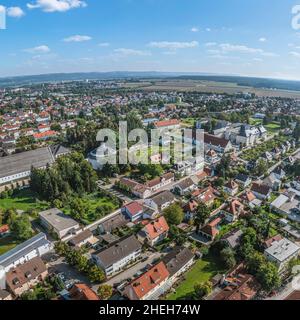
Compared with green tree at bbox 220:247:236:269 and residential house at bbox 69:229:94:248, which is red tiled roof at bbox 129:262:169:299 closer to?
green tree at bbox 220:247:236:269

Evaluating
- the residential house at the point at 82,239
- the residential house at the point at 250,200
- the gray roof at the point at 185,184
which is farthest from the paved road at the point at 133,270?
the residential house at the point at 250,200

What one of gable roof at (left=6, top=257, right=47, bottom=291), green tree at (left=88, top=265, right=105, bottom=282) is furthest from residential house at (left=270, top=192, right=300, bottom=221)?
gable roof at (left=6, top=257, right=47, bottom=291)

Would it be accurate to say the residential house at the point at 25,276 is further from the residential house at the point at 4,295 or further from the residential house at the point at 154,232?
the residential house at the point at 154,232

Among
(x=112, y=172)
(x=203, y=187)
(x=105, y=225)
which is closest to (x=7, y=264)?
(x=105, y=225)

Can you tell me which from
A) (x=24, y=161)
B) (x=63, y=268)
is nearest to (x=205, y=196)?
(x=63, y=268)

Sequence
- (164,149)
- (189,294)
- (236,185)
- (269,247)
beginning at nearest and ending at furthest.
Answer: (189,294)
(269,247)
(236,185)
(164,149)

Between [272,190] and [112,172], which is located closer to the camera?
[272,190]
